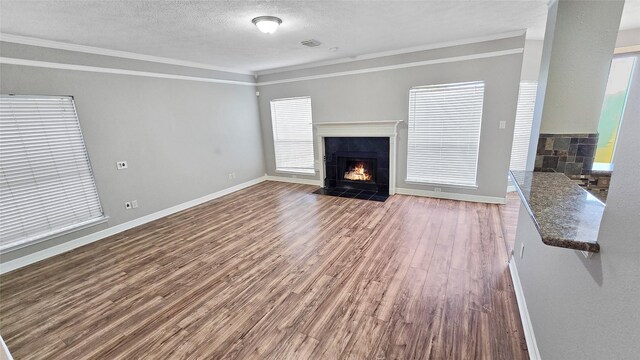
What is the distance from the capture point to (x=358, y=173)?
17.8 ft

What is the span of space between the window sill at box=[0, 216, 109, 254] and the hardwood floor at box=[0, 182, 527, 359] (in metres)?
0.28

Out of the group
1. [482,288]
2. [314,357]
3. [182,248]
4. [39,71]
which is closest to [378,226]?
[482,288]

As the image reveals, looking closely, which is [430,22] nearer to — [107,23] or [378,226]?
[378,226]

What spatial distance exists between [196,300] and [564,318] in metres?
2.63

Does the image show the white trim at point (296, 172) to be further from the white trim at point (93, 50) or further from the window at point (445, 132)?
the white trim at point (93, 50)

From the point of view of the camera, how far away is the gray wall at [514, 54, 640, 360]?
79 cm

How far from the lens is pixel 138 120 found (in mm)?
4047

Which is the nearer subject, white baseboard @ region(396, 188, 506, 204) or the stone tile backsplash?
the stone tile backsplash

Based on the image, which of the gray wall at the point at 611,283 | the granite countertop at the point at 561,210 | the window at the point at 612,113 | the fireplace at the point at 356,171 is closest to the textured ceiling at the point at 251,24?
the window at the point at 612,113

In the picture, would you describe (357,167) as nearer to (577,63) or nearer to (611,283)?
(577,63)

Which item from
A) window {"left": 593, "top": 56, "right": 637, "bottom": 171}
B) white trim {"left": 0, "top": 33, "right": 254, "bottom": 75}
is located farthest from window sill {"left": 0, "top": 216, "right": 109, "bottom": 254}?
window {"left": 593, "top": 56, "right": 637, "bottom": 171}

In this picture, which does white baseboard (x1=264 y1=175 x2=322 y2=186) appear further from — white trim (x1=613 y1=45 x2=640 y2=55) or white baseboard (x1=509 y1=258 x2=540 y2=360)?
white trim (x1=613 y1=45 x2=640 y2=55)

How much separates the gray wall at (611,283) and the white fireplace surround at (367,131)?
3563 mm

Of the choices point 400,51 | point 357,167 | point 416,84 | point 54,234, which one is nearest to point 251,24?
point 400,51
